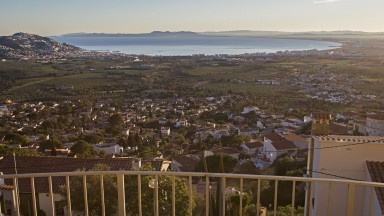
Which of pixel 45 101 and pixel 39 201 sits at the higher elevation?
pixel 39 201

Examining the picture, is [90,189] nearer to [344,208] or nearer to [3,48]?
[344,208]

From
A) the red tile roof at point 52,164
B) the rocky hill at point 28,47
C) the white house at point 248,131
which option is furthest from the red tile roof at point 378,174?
the rocky hill at point 28,47

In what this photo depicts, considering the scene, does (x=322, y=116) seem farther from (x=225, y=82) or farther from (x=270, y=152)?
(x=225, y=82)

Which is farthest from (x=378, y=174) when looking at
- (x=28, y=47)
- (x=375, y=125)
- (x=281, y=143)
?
(x=28, y=47)

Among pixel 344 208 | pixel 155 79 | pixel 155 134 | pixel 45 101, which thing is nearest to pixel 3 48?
pixel 155 79

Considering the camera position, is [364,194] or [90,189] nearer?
[364,194]

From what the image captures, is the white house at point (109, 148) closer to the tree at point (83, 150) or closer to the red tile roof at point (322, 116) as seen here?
the tree at point (83, 150)
